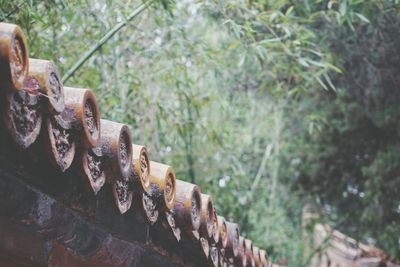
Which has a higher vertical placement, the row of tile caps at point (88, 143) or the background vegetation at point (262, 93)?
the row of tile caps at point (88, 143)

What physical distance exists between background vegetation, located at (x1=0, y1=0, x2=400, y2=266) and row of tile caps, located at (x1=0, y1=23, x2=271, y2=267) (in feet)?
3.25

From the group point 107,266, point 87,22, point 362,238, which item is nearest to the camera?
point 107,266

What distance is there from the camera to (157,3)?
3.22 meters

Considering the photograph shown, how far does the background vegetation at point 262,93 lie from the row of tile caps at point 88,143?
0.99 m

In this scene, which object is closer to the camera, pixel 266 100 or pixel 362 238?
pixel 266 100

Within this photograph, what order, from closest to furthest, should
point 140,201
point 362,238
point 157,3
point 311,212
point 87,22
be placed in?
1. point 140,201
2. point 157,3
3. point 87,22
4. point 362,238
5. point 311,212

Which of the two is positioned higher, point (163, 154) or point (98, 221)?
point (98, 221)

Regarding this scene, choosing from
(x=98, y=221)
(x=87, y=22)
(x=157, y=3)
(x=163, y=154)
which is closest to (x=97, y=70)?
(x=87, y=22)

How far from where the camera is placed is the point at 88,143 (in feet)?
3.65

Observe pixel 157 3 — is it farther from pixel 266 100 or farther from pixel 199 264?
pixel 266 100

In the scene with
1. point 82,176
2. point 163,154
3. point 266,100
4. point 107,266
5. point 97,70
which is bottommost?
point 266,100

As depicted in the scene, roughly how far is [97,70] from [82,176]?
2.81m

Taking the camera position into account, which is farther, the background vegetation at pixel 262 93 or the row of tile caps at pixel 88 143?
the background vegetation at pixel 262 93

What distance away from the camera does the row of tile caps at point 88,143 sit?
2.97ft
